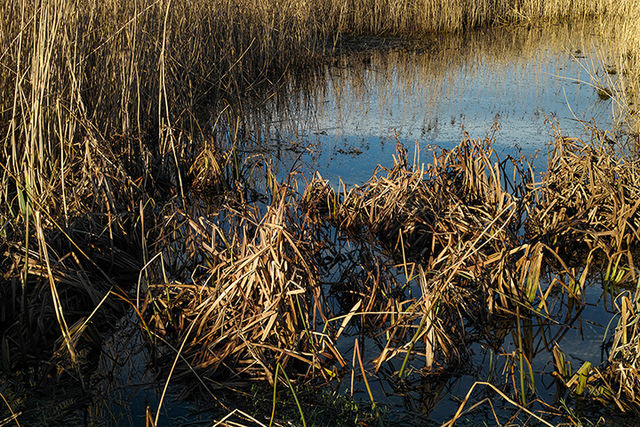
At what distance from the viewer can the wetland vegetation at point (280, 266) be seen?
81.8 inches

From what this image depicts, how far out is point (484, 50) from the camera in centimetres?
940

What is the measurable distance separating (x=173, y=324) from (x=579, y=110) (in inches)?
203

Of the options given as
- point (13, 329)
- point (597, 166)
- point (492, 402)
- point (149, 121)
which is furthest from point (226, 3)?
point (492, 402)

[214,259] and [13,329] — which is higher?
[214,259]

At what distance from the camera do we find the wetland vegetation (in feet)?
6.82

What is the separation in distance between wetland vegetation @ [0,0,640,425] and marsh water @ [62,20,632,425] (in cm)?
2

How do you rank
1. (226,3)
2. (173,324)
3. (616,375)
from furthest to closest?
(226,3) < (173,324) < (616,375)

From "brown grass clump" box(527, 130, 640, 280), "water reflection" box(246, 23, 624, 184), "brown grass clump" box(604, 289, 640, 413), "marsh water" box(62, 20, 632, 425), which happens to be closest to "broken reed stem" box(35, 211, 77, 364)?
"marsh water" box(62, 20, 632, 425)

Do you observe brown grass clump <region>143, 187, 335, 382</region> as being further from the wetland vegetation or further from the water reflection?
the water reflection

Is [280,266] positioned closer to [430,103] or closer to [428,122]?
[428,122]

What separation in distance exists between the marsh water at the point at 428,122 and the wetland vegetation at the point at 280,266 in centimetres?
2

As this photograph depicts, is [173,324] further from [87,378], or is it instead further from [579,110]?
[579,110]

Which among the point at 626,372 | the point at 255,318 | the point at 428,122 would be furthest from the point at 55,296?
the point at 428,122

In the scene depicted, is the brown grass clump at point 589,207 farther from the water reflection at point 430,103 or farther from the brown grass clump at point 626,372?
the brown grass clump at point 626,372
